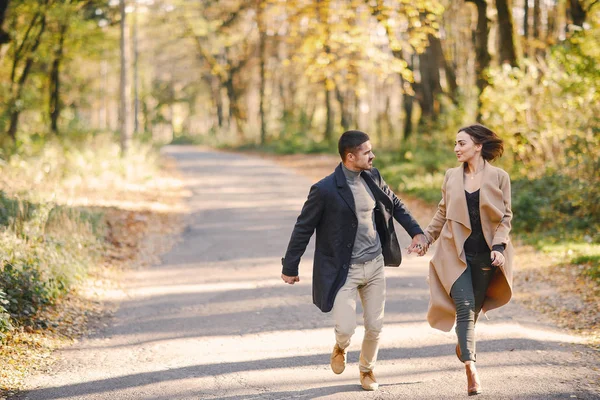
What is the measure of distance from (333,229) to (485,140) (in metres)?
1.39

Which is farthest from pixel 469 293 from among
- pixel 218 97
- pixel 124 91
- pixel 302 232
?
pixel 218 97

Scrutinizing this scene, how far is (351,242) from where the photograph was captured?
5.14 meters

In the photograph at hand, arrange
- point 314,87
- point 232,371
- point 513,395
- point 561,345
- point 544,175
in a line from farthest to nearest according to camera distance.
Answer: point 314,87, point 544,175, point 561,345, point 232,371, point 513,395

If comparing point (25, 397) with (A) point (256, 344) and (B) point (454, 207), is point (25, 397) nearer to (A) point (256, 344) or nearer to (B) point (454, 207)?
(A) point (256, 344)

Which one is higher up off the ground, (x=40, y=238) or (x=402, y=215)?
(x=402, y=215)

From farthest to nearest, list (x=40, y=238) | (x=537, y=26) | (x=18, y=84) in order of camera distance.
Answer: (x=537, y=26) < (x=18, y=84) < (x=40, y=238)

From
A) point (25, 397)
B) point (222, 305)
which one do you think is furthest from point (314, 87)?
point (25, 397)

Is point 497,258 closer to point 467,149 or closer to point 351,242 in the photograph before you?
point 467,149

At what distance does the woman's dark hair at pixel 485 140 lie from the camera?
17.2 feet

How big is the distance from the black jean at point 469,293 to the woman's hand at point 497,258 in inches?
7.4

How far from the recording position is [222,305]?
325 inches

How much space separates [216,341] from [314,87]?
43332mm

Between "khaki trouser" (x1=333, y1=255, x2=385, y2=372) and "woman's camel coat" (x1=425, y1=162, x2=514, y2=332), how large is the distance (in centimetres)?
49

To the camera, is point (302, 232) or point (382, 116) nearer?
point (302, 232)
